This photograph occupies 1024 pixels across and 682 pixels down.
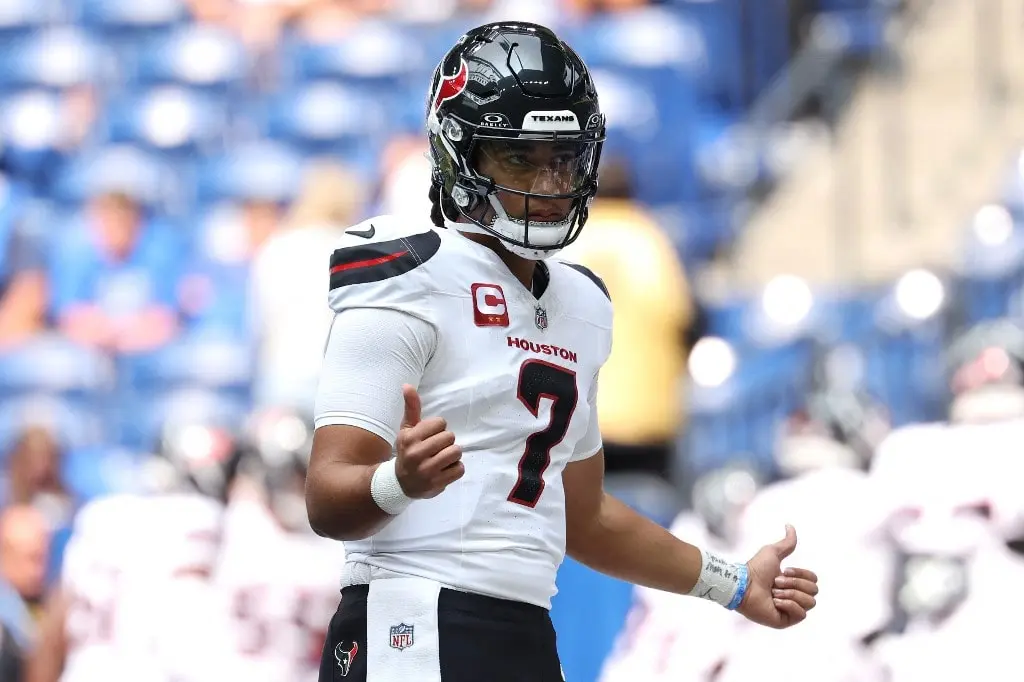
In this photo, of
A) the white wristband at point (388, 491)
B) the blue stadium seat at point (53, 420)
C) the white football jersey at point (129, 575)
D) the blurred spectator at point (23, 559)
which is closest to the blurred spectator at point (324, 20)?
the blue stadium seat at point (53, 420)

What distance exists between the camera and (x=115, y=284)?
9320 mm

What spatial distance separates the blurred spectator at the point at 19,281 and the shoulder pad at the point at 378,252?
7078 mm

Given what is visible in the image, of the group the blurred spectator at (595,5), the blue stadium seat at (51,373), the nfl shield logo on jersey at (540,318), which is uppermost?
the nfl shield logo on jersey at (540,318)

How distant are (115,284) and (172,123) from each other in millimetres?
1457

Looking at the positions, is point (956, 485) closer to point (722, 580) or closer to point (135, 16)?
point (722, 580)

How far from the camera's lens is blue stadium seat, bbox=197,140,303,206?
9.85m

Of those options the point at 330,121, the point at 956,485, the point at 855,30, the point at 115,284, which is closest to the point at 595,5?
the point at 855,30

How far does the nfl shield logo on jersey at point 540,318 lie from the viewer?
8.35 feet

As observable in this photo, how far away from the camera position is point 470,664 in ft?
7.82

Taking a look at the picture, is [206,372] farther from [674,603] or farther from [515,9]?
[674,603]

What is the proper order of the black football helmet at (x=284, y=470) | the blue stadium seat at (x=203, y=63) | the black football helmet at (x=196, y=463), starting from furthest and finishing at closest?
the blue stadium seat at (x=203, y=63) < the black football helmet at (x=196, y=463) < the black football helmet at (x=284, y=470)

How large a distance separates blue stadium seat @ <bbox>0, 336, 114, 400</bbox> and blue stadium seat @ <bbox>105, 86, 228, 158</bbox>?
64.4 inches

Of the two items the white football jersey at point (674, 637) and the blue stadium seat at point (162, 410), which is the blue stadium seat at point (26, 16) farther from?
the white football jersey at point (674, 637)

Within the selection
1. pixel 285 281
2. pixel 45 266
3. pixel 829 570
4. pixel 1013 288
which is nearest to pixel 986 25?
pixel 1013 288
